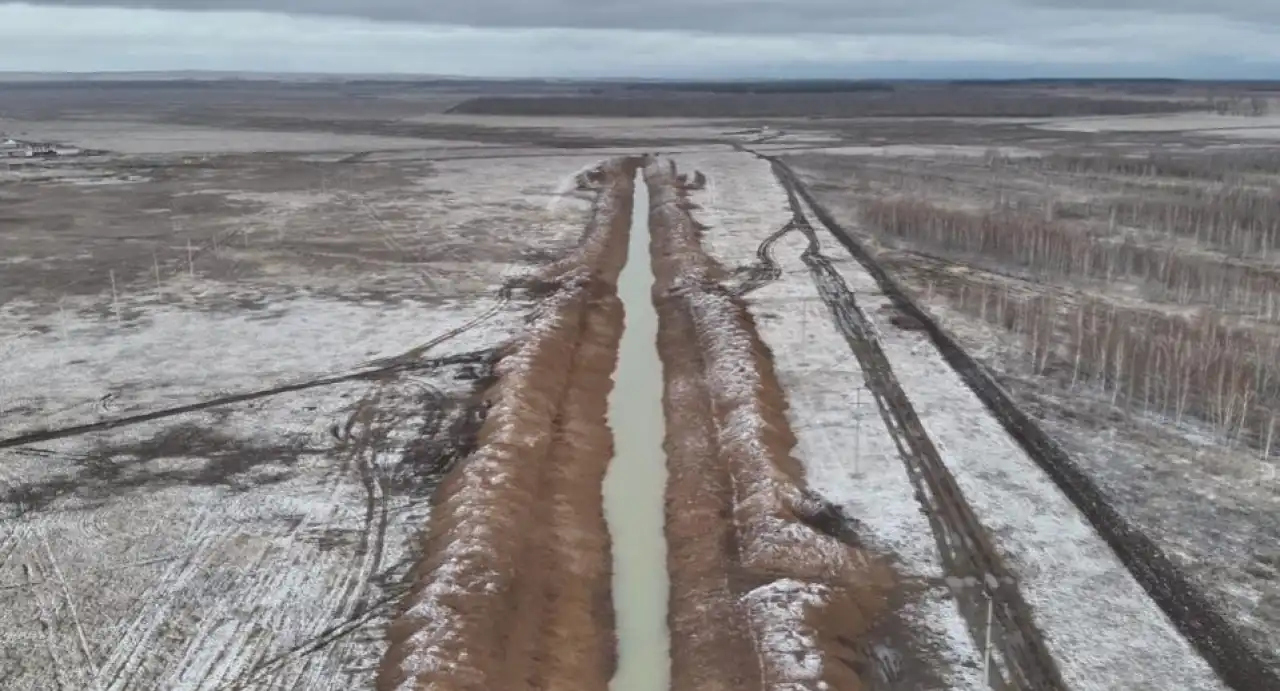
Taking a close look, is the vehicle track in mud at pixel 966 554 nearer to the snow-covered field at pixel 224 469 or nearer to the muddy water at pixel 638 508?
the muddy water at pixel 638 508

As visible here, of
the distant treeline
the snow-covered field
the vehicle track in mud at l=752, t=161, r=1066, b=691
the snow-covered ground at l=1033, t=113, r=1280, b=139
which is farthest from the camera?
the distant treeline

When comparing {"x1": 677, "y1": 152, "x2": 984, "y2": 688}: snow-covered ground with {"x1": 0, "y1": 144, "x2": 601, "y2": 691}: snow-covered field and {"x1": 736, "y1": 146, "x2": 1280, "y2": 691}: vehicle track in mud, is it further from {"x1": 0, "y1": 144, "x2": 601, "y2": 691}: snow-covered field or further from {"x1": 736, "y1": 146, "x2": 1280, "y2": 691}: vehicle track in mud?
{"x1": 0, "y1": 144, "x2": 601, "y2": 691}: snow-covered field

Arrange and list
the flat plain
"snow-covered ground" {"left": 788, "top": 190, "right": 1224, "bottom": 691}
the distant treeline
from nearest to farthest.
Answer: "snow-covered ground" {"left": 788, "top": 190, "right": 1224, "bottom": 691}, the flat plain, the distant treeline

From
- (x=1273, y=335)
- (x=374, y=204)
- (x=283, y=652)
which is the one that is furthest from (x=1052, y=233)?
(x=283, y=652)

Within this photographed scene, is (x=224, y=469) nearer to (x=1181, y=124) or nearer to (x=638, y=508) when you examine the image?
(x=638, y=508)

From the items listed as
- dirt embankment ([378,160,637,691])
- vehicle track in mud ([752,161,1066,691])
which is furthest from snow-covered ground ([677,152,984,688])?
dirt embankment ([378,160,637,691])

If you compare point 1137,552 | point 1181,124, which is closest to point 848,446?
point 1137,552

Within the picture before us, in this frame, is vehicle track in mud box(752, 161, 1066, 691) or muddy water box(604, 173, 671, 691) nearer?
vehicle track in mud box(752, 161, 1066, 691)

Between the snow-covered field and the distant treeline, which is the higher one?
the distant treeline
